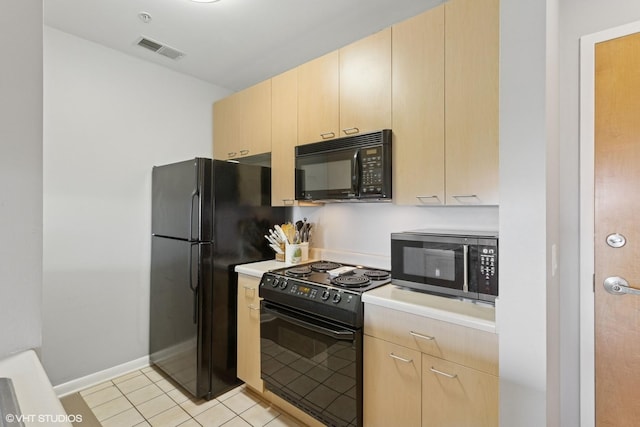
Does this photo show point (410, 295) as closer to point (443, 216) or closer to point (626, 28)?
point (443, 216)

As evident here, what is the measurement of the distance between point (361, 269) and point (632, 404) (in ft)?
4.98

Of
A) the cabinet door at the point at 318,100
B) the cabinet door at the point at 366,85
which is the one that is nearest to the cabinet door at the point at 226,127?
the cabinet door at the point at 318,100

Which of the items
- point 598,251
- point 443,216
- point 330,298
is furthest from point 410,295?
point 598,251

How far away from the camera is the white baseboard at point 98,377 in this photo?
2.26 metres

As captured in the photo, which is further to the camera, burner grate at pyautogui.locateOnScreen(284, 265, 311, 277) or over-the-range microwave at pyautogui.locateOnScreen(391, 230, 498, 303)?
burner grate at pyautogui.locateOnScreen(284, 265, 311, 277)

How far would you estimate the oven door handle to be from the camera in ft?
5.35

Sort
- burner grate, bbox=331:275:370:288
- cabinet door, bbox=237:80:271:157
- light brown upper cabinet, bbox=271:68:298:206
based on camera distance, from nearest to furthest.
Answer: burner grate, bbox=331:275:370:288
light brown upper cabinet, bbox=271:68:298:206
cabinet door, bbox=237:80:271:157

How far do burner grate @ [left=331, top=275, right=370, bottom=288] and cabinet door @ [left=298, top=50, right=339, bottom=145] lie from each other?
0.95m

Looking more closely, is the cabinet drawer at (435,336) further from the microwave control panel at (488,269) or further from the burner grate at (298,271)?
the burner grate at (298,271)

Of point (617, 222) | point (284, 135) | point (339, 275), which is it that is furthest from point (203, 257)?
point (617, 222)

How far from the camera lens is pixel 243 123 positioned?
9.16 feet

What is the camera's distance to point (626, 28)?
1.52 m

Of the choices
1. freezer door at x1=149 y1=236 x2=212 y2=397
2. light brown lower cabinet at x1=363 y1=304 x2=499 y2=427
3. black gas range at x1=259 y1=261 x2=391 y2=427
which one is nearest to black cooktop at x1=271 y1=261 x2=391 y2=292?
black gas range at x1=259 y1=261 x2=391 y2=427

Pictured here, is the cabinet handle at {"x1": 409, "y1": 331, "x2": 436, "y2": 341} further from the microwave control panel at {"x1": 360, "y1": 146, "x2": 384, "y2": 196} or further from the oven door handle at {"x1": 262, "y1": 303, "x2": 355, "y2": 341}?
the microwave control panel at {"x1": 360, "y1": 146, "x2": 384, "y2": 196}
